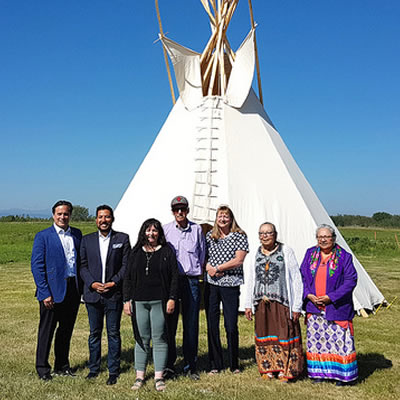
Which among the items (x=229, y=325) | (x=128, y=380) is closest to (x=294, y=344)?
(x=229, y=325)

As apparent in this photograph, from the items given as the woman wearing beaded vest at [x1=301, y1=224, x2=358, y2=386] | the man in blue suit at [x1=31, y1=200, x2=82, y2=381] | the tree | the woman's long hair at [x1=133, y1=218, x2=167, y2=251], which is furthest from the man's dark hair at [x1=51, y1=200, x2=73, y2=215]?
the tree

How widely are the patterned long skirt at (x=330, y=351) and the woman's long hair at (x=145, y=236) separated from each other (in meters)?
1.58

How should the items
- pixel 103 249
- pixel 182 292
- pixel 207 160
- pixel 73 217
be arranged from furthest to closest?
pixel 73 217
pixel 207 160
pixel 182 292
pixel 103 249

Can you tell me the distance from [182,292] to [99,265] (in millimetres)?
825

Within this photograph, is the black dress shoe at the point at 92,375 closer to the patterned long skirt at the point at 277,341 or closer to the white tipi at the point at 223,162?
the patterned long skirt at the point at 277,341

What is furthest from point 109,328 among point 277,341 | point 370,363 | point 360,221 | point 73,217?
point 73,217

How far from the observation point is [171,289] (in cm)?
398

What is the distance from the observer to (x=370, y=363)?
Result: 4891 millimetres

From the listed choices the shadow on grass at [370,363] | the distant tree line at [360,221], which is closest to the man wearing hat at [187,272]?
the shadow on grass at [370,363]

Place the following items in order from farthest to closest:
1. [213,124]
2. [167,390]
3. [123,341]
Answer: [213,124], [123,341], [167,390]

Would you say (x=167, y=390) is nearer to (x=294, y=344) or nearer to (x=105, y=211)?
(x=294, y=344)

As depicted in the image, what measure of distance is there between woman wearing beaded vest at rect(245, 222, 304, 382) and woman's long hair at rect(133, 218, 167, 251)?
0.93 m

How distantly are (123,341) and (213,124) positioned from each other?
12.6 feet

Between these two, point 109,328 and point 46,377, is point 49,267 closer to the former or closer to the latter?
point 109,328
